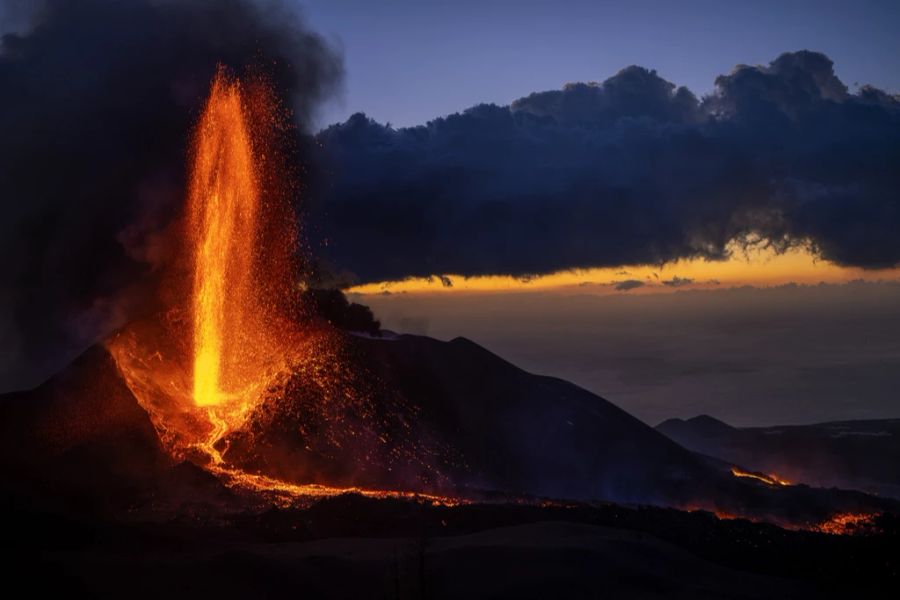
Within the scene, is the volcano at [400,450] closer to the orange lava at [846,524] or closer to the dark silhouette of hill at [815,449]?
the orange lava at [846,524]

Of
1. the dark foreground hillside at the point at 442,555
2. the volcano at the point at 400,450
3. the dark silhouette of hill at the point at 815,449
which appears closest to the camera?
the dark foreground hillside at the point at 442,555

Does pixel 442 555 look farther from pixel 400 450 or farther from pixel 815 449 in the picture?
pixel 815 449

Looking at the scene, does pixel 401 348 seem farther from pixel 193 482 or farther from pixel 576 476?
pixel 193 482

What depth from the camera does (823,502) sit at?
50812 mm

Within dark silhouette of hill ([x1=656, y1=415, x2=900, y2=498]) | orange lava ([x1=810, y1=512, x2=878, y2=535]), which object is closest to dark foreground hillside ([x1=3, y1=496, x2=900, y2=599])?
orange lava ([x1=810, y1=512, x2=878, y2=535])

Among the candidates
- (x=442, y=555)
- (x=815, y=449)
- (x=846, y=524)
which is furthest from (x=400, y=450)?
(x=815, y=449)

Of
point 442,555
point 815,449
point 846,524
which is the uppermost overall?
point 815,449

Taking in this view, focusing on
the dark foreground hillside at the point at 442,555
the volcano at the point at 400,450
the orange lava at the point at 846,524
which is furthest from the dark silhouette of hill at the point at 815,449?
the dark foreground hillside at the point at 442,555

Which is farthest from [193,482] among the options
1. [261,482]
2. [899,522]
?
[899,522]

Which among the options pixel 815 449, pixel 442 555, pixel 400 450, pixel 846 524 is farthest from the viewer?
pixel 815 449

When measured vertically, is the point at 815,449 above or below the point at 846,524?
above

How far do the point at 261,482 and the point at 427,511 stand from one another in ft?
28.8

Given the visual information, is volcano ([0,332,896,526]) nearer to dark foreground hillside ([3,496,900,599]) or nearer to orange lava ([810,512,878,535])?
orange lava ([810,512,878,535])

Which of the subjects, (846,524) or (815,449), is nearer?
(846,524)
